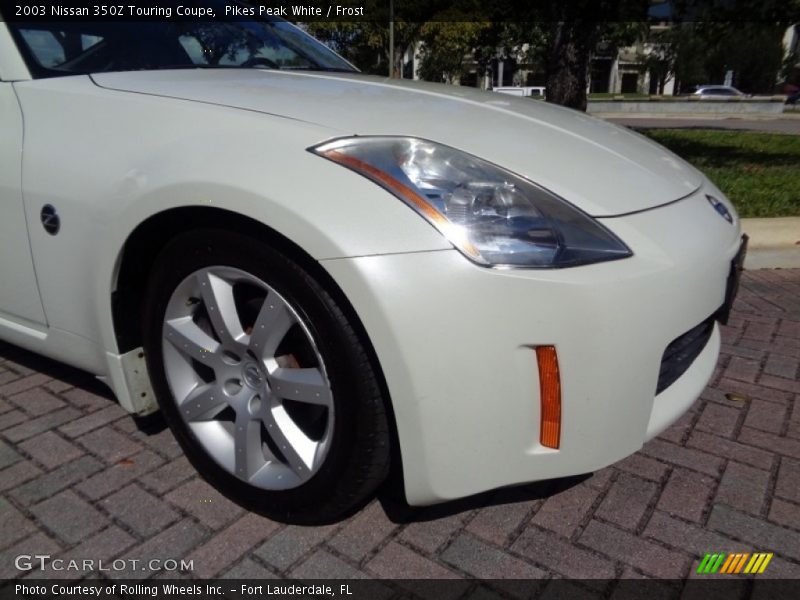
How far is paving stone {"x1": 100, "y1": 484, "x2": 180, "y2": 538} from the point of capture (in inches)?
75.9

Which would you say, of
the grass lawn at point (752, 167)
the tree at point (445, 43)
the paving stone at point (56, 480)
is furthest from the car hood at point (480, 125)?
the tree at point (445, 43)

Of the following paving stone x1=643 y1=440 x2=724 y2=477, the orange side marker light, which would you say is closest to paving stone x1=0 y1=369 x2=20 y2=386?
the orange side marker light

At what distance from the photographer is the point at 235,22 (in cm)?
304

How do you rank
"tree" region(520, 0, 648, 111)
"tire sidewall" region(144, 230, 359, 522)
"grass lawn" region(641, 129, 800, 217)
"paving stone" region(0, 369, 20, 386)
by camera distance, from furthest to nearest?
"tree" region(520, 0, 648, 111), "grass lawn" region(641, 129, 800, 217), "paving stone" region(0, 369, 20, 386), "tire sidewall" region(144, 230, 359, 522)

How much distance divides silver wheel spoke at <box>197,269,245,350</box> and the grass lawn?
4629mm

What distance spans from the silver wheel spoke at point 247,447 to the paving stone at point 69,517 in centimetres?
45

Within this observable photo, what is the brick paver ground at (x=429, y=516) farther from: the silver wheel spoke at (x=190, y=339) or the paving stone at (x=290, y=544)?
the silver wheel spoke at (x=190, y=339)

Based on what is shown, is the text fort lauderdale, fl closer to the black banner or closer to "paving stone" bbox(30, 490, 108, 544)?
the black banner

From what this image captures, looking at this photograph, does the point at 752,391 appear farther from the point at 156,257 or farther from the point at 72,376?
the point at 72,376

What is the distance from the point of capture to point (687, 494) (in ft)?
6.77

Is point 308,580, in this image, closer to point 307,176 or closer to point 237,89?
point 307,176

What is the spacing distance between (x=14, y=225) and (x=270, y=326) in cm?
105

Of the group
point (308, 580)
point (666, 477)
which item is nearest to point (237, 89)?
point (308, 580)

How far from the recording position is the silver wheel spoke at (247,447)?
190 centimetres
